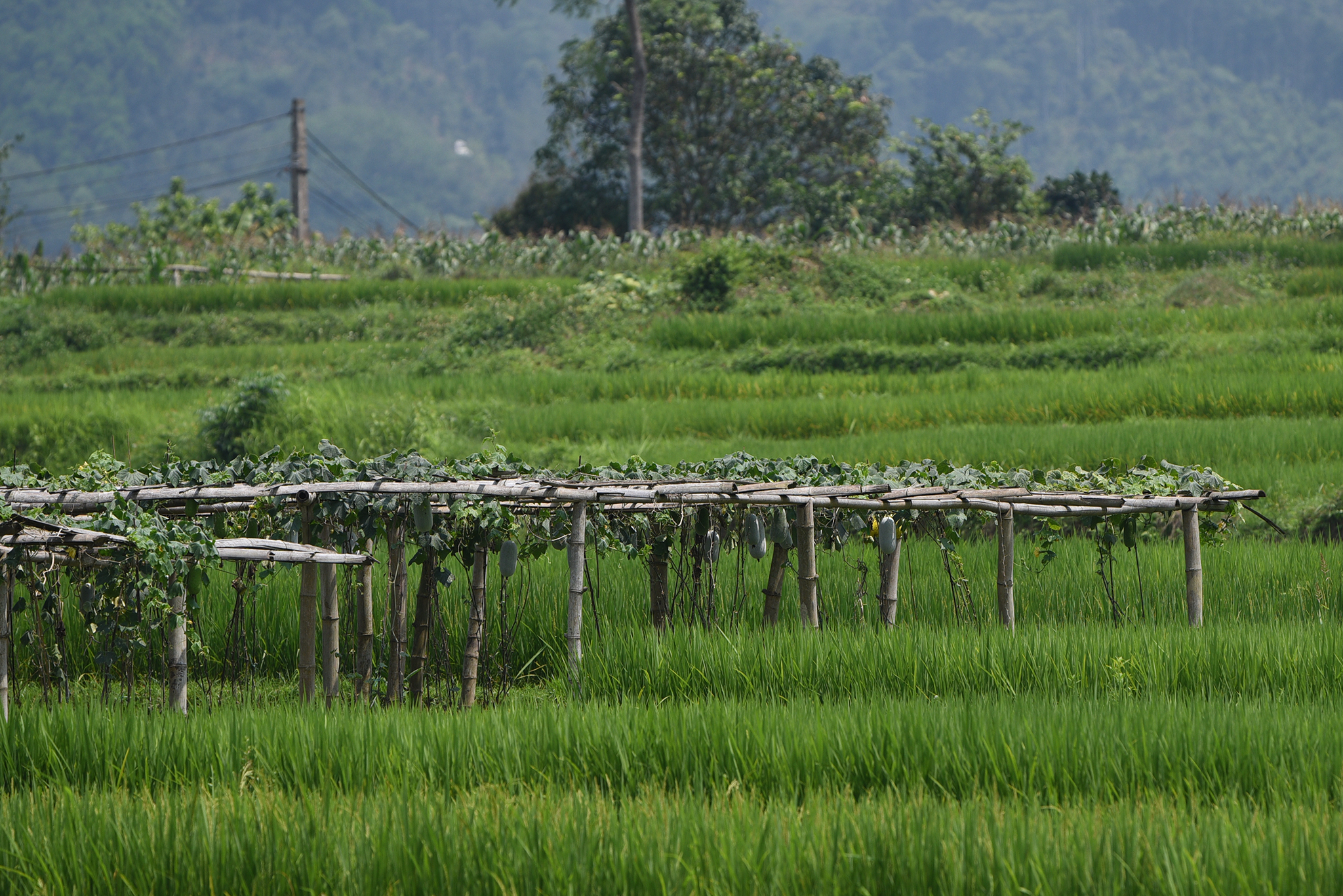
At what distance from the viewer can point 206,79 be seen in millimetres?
148375

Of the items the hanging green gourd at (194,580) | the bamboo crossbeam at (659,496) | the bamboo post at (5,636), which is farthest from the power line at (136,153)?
the hanging green gourd at (194,580)

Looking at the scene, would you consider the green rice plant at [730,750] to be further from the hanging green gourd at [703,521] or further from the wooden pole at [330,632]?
the hanging green gourd at [703,521]

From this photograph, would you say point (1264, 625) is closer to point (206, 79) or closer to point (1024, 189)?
point (1024, 189)

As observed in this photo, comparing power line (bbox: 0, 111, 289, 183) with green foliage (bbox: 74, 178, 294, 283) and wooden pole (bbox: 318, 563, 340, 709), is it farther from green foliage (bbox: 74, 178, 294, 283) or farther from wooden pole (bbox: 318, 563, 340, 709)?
wooden pole (bbox: 318, 563, 340, 709)

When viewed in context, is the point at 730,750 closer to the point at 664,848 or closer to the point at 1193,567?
the point at 664,848

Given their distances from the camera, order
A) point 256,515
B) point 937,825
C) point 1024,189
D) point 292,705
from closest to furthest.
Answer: point 937,825, point 292,705, point 256,515, point 1024,189

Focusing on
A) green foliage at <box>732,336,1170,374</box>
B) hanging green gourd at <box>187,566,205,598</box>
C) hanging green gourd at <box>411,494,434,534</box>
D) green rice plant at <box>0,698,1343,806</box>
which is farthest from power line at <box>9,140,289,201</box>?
green rice plant at <box>0,698,1343,806</box>

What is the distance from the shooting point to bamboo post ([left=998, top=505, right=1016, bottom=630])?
250 inches

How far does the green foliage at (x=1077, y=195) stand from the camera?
30547 millimetres

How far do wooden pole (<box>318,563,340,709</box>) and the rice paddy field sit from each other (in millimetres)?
122

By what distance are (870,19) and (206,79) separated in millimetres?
80714

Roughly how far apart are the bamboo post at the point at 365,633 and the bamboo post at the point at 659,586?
4.95 feet

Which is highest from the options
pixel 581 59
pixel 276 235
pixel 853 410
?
pixel 581 59

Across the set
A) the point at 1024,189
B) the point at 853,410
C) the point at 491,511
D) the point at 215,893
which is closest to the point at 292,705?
the point at 491,511
